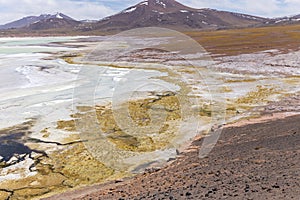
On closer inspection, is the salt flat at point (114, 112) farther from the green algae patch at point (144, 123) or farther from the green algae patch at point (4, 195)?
the green algae patch at point (4, 195)

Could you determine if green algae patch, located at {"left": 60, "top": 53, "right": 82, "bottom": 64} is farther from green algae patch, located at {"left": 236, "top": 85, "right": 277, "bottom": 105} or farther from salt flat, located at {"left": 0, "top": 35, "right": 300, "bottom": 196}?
green algae patch, located at {"left": 236, "top": 85, "right": 277, "bottom": 105}

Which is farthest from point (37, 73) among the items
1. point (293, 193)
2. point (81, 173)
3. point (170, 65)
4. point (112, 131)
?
point (293, 193)

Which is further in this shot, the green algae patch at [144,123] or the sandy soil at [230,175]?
the green algae patch at [144,123]

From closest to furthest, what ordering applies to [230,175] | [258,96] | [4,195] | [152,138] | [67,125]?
[230,175] → [4,195] → [152,138] → [67,125] → [258,96]

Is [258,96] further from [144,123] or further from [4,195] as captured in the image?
[4,195]

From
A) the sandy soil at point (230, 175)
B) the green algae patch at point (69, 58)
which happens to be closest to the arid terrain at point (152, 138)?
the sandy soil at point (230, 175)

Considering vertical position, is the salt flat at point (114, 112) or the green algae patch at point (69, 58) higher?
the green algae patch at point (69, 58)

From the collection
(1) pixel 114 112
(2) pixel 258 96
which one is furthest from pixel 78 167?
(2) pixel 258 96

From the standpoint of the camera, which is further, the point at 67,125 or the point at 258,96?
A: the point at 258,96

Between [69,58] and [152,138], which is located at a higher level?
[69,58]
